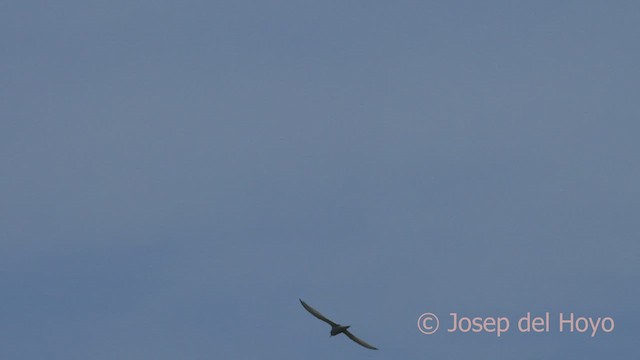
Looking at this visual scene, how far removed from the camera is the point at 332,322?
567ft

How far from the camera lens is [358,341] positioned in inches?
6831

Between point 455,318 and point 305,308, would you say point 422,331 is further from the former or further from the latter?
point 305,308

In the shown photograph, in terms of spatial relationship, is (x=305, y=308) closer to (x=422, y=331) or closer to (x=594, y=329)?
(x=422, y=331)

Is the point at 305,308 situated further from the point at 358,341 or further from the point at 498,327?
the point at 498,327

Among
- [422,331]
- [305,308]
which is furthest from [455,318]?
[305,308]

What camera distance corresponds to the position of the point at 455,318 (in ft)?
590

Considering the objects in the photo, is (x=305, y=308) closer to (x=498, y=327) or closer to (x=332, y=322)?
(x=332, y=322)

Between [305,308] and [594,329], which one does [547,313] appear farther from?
[305,308]

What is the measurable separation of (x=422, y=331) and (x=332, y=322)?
11139 millimetres

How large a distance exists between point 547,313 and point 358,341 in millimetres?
18512

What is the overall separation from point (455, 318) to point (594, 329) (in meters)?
12.7

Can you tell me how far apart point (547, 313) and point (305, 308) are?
23939 mm

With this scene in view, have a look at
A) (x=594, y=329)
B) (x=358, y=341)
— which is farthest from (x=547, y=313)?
(x=358, y=341)

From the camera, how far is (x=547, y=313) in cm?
17925
